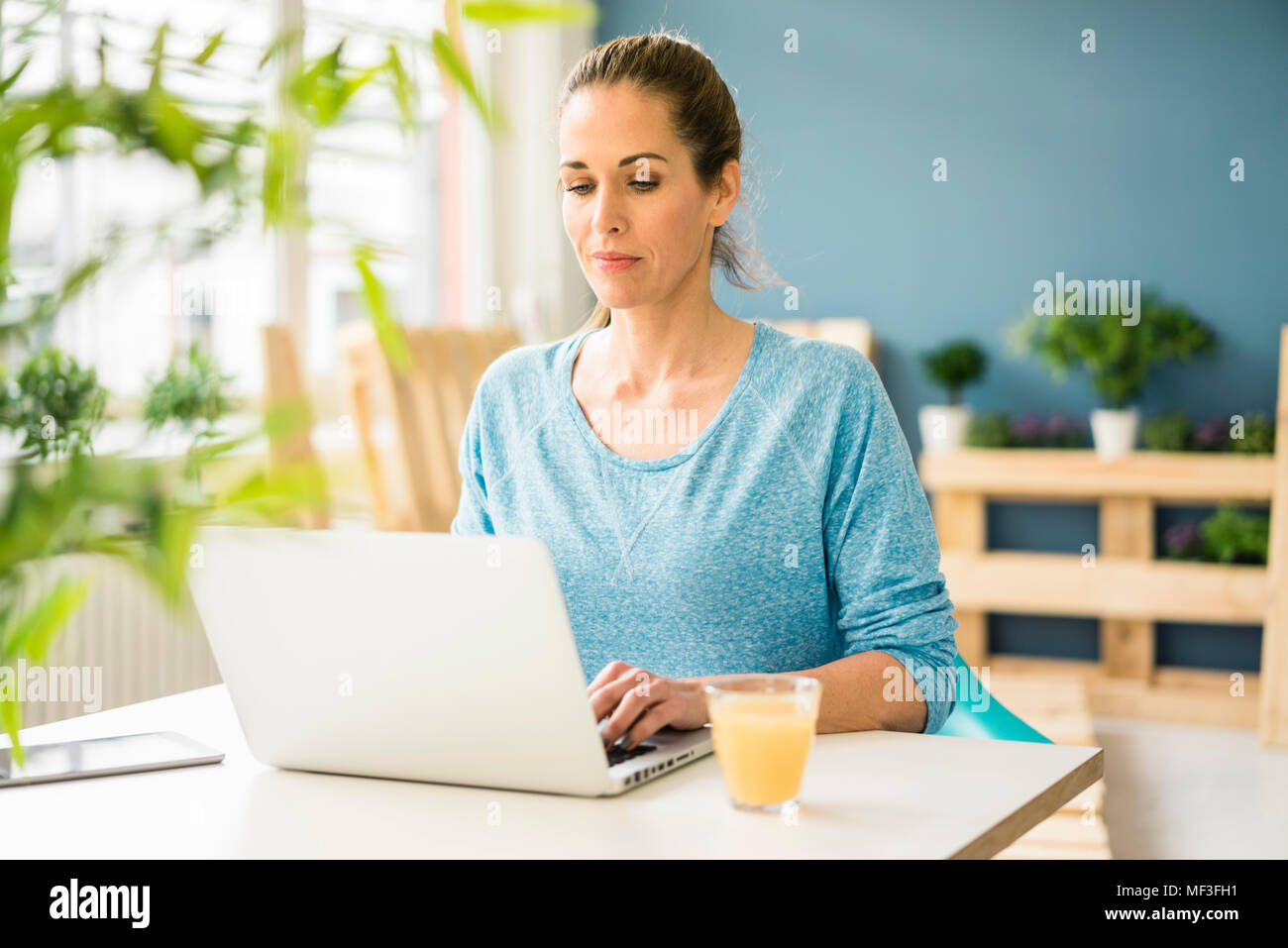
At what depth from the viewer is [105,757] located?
1.14m

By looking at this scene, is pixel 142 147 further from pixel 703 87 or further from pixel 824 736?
pixel 703 87

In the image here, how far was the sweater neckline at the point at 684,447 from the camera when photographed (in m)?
1.54

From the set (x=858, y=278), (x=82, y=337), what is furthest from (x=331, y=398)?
(x=858, y=278)

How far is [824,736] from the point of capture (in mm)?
1217

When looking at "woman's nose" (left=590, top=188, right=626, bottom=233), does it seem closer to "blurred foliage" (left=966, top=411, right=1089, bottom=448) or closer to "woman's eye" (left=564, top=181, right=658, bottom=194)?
"woman's eye" (left=564, top=181, right=658, bottom=194)

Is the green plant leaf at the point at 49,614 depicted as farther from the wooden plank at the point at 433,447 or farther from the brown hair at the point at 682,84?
the wooden plank at the point at 433,447

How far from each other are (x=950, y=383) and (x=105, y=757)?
3548 millimetres

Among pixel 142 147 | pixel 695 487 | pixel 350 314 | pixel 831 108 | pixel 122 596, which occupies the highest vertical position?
pixel 831 108

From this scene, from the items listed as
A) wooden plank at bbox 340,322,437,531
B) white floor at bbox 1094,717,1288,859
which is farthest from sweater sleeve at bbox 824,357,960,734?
wooden plank at bbox 340,322,437,531

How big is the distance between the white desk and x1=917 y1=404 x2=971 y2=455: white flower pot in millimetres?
3186

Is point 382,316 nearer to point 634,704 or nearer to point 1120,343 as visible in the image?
point 634,704

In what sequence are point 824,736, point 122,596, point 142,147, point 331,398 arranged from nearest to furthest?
point 142,147, point 824,736, point 122,596, point 331,398

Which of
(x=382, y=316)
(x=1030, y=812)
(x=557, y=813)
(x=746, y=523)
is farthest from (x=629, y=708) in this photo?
(x=382, y=316)
